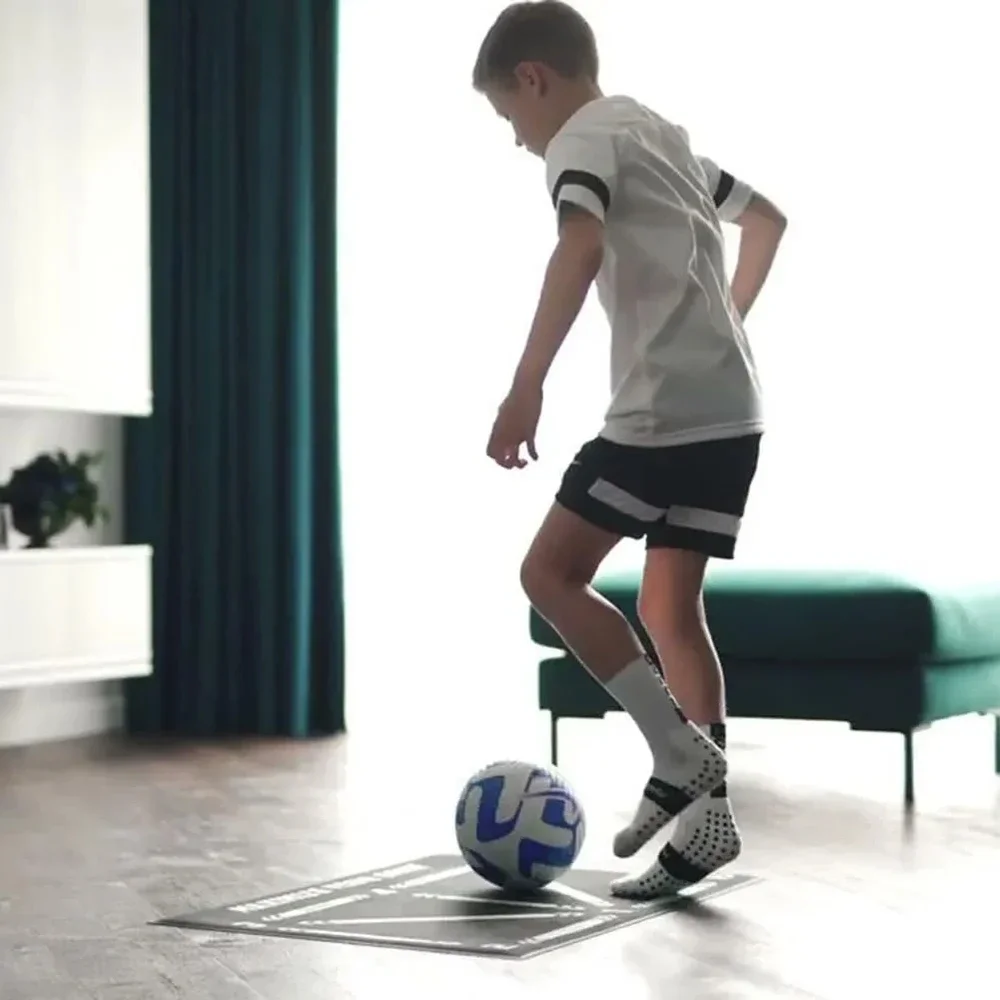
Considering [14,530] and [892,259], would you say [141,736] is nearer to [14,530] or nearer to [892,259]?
[14,530]

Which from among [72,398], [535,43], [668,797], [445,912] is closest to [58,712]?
[72,398]

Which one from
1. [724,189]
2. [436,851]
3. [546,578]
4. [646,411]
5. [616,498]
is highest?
[724,189]

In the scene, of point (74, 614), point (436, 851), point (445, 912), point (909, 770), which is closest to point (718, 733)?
point (445, 912)

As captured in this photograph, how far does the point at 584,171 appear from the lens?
2.31 meters

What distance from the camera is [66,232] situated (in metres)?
4.37

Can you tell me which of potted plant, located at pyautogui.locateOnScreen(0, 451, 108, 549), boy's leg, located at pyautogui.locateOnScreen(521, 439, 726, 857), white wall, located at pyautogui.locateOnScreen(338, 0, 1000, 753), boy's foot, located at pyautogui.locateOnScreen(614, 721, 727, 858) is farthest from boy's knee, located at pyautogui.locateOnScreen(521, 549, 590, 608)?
potted plant, located at pyautogui.locateOnScreen(0, 451, 108, 549)

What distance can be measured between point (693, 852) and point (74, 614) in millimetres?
2289

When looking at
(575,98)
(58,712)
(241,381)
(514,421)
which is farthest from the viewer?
(241,381)

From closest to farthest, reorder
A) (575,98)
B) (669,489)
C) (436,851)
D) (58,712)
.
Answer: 1. (669,489)
2. (575,98)
3. (436,851)
4. (58,712)

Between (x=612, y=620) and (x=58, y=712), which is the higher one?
(x=612, y=620)

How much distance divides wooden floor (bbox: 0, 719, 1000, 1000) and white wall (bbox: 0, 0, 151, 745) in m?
0.82

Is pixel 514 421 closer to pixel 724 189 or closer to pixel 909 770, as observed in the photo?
pixel 724 189

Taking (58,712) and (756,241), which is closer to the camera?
(756,241)

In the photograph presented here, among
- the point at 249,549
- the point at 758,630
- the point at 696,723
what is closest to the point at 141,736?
the point at 249,549
